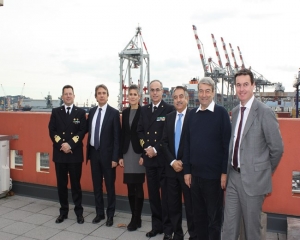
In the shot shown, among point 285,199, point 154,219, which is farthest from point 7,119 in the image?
point 285,199

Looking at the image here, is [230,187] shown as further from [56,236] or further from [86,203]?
[86,203]

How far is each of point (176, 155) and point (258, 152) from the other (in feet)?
3.51

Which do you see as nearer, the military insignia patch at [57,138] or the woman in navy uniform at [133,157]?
the woman in navy uniform at [133,157]

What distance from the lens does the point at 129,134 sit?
13.7 ft

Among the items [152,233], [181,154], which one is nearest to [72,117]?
[181,154]

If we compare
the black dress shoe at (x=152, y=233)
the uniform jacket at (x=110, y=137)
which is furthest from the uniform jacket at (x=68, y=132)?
the black dress shoe at (x=152, y=233)

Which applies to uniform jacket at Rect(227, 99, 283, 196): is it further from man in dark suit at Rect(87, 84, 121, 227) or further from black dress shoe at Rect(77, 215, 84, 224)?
black dress shoe at Rect(77, 215, 84, 224)

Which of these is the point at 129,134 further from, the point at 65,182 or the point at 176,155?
the point at 65,182

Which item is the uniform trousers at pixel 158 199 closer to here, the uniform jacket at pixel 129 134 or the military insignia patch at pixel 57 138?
the uniform jacket at pixel 129 134

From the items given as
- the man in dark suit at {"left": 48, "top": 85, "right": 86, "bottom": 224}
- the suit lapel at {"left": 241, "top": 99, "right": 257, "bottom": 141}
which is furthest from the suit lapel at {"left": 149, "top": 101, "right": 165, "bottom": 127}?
the suit lapel at {"left": 241, "top": 99, "right": 257, "bottom": 141}

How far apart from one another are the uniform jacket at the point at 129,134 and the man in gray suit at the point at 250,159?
1.52 m

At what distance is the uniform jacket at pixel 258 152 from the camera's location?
2.71 meters

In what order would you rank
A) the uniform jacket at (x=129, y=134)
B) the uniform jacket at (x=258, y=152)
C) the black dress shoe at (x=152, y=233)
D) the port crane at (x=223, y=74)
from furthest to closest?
the port crane at (x=223, y=74) < the uniform jacket at (x=129, y=134) < the black dress shoe at (x=152, y=233) < the uniform jacket at (x=258, y=152)

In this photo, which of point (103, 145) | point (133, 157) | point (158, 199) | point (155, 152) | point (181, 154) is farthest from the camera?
point (103, 145)
